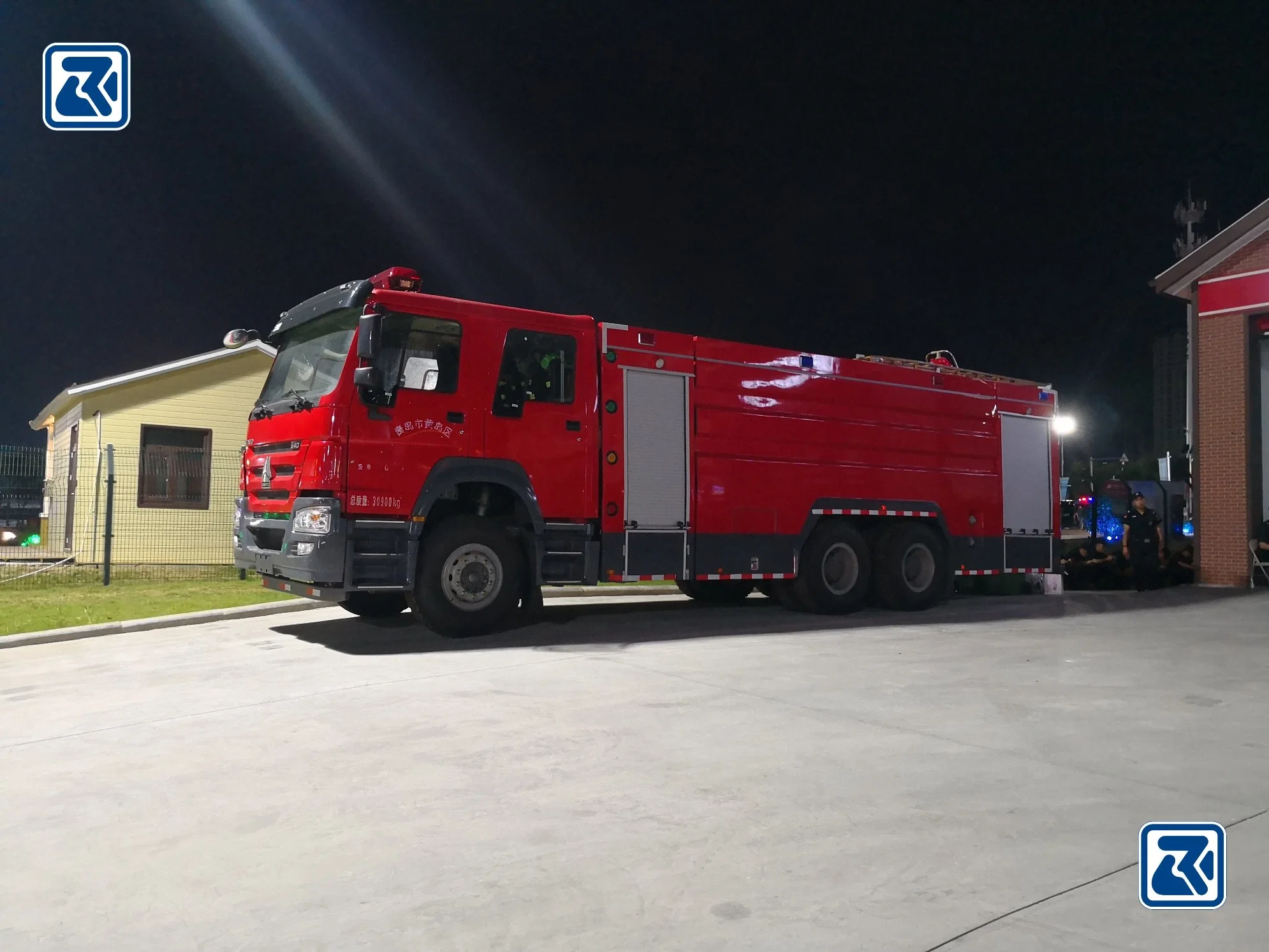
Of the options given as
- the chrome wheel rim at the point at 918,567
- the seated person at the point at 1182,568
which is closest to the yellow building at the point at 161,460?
the chrome wheel rim at the point at 918,567

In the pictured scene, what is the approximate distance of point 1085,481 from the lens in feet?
262

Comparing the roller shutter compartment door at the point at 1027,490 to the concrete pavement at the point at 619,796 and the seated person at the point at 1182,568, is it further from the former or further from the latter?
Result: the concrete pavement at the point at 619,796

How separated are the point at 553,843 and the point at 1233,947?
2.32 meters

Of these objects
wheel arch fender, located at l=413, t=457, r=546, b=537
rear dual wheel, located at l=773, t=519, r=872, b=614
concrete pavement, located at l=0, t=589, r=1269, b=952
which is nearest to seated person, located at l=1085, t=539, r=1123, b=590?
rear dual wheel, located at l=773, t=519, r=872, b=614

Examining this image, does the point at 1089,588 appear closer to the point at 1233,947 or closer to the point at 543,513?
the point at 543,513

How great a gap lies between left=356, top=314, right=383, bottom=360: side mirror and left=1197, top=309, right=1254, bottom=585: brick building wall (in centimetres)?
1432

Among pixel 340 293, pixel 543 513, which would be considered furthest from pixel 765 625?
pixel 340 293

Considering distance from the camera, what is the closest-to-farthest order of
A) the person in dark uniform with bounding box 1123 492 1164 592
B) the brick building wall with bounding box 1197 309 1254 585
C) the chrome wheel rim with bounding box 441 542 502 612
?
the chrome wheel rim with bounding box 441 542 502 612, the person in dark uniform with bounding box 1123 492 1164 592, the brick building wall with bounding box 1197 309 1254 585

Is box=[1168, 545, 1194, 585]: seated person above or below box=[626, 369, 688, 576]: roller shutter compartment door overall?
below

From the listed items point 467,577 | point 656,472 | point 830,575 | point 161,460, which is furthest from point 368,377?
point 161,460

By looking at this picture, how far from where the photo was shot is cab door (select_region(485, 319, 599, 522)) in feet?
31.1

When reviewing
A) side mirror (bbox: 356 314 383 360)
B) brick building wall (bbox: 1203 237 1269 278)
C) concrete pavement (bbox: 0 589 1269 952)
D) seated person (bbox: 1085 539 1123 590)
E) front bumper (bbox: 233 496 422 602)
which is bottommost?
concrete pavement (bbox: 0 589 1269 952)

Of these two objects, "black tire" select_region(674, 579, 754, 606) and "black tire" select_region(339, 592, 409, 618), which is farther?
"black tire" select_region(674, 579, 754, 606)

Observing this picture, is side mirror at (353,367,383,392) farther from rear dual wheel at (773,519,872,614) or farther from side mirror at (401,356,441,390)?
rear dual wheel at (773,519,872,614)
